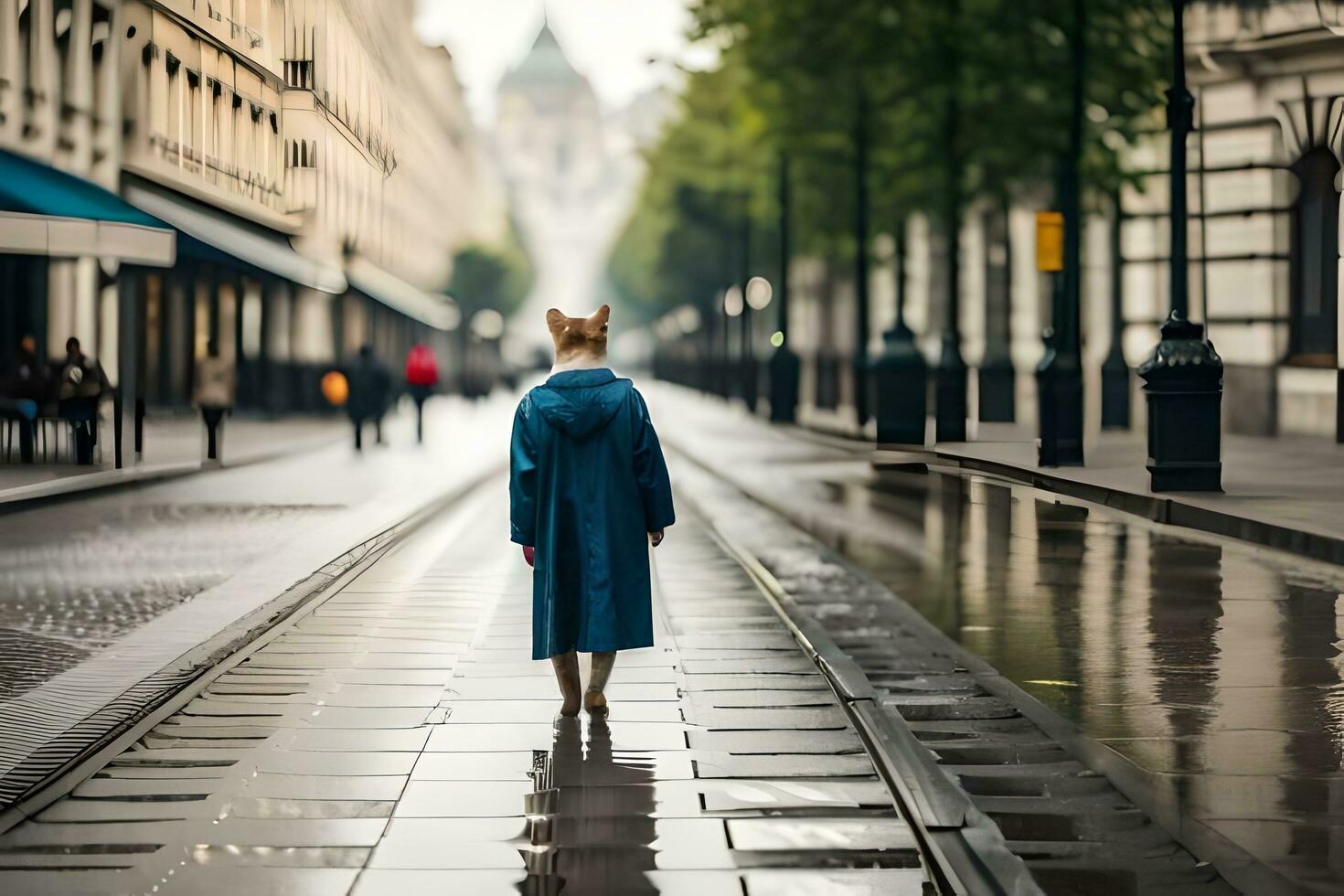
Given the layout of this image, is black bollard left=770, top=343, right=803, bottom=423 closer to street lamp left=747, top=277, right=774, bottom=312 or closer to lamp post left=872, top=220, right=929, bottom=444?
street lamp left=747, top=277, right=774, bottom=312

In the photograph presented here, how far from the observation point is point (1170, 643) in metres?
9.16

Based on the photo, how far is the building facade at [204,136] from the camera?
361 centimetres

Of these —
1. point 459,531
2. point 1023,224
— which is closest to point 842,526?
point 459,531

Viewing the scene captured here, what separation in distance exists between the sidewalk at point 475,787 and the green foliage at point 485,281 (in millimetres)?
67408

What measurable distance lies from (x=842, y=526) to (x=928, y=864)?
11.7m

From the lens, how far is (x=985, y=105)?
24359 mm

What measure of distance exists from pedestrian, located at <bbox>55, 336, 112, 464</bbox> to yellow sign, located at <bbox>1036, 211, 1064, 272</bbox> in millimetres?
18090

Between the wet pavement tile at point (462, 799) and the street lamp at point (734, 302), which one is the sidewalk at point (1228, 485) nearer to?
the wet pavement tile at point (462, 799)

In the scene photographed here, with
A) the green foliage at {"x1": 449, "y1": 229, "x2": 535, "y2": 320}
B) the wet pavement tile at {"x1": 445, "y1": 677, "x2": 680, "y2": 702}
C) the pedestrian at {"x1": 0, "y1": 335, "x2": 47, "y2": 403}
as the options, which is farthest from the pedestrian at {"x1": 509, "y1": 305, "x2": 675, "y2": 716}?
the green foliage at {"x1": 449, "y1": 229, "x2": 535, "y2": 320}

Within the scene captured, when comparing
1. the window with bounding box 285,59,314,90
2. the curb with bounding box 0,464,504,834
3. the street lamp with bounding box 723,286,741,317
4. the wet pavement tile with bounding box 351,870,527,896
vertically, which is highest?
the street lamp with bounding box 723,286,741,317

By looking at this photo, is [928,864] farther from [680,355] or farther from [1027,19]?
[680,355]

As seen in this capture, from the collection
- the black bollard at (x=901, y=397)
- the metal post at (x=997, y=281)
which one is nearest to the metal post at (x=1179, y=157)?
the metal post at (x=997, y=281)

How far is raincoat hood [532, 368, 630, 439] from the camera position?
6.89 meters

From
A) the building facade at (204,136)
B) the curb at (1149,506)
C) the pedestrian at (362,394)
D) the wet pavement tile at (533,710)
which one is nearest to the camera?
the building facade at (204,136)
